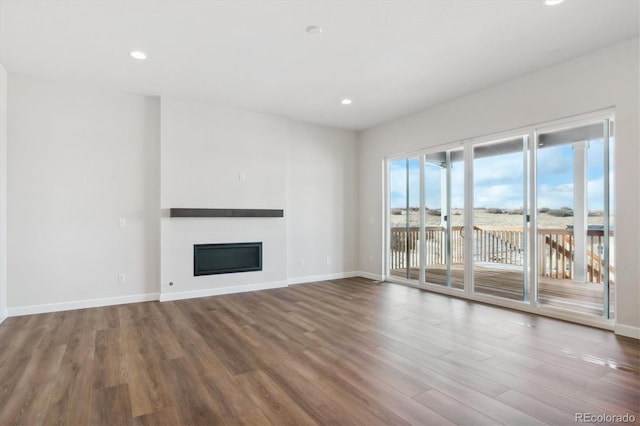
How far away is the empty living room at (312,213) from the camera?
7.54 ft

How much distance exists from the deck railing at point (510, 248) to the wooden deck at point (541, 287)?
0.40 ft

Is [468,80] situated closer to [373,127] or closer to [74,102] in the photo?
[373,127]

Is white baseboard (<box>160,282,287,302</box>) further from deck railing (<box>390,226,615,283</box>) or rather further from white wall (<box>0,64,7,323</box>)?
deck railing (<box>390,226,615,283</box>)

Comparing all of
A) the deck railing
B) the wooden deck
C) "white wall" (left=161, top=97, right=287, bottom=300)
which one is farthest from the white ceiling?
the wooden deck

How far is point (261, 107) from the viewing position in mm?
5223

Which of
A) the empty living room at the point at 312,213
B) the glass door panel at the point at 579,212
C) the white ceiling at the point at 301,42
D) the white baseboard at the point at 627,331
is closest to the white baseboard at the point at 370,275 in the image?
the empty living room at the point at 312,213

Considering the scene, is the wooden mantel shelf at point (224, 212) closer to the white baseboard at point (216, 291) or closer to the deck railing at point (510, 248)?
the white baseboard at point (216, 291)

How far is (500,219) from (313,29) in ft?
11.2

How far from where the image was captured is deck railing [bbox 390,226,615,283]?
381 cm

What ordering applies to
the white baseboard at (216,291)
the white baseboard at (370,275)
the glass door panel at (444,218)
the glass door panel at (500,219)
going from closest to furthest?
the glass door panel at (500,219) < the white baseboard at (216,291) < the glass door panel at (444,218) < the white baseboard at (370,275)

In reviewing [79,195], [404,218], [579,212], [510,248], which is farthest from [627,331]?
[79,195]

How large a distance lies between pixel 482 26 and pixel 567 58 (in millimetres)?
1357

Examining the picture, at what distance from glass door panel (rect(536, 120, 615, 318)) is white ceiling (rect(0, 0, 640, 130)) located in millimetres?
958

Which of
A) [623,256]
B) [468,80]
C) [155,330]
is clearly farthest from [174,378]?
[468,80]
